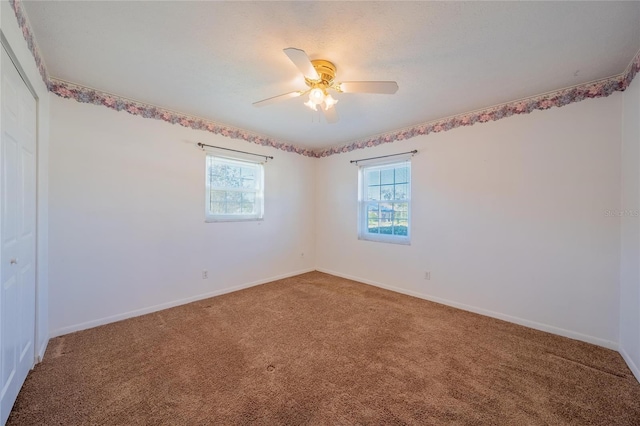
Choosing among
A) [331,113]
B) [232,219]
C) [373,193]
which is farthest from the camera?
[373,193]

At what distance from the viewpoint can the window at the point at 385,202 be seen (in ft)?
12.2

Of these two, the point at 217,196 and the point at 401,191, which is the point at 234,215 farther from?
the point at 401,191

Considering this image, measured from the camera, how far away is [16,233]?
5.19 feet

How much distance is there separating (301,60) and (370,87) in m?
0.60

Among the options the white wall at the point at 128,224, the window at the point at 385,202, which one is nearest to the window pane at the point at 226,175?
the white wall at the point at 128,224

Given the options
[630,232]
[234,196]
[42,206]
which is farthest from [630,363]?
[42,206]

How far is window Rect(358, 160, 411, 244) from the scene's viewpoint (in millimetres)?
3725

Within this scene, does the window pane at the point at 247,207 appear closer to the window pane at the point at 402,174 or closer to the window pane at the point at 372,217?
the window pane at the point at 372,217

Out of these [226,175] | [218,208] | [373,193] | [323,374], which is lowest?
[323,374]

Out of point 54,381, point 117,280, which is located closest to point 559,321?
point 54,381

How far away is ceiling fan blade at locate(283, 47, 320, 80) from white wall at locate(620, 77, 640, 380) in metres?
2.53

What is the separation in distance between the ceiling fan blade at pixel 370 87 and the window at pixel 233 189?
226 cm

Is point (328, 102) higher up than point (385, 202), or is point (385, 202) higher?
point (328, 102)

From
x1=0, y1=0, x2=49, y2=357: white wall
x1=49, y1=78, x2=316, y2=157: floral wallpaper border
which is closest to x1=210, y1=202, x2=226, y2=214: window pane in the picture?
x1=49, y1=78, x2=316, y2=157: floral wallpaper border
